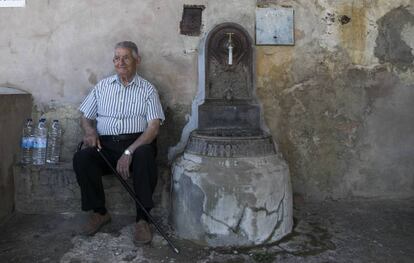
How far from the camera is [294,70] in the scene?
11.5 ft

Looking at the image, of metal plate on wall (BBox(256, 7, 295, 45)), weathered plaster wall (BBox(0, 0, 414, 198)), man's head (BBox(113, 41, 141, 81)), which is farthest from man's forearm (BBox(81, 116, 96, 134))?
metal plate on wall (BBox(256, 7, 295, 45))

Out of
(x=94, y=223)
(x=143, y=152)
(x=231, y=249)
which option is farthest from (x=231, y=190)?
(x=94, y=223)

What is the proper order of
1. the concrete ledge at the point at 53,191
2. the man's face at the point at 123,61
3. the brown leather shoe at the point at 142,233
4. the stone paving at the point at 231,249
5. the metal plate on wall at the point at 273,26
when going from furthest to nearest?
the metal plate on wall at the point at 273,26 < the concrete ledge at the point at 53,191 < the man's face at the point at 123,61 < the brown leather shoe at the point at 142,233 < the stone paving at the point at 231,249

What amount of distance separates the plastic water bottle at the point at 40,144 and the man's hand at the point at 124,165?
36.8 inches

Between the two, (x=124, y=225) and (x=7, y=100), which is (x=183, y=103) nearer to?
(x=124, y=225)

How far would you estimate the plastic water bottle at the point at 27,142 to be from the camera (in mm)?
3355

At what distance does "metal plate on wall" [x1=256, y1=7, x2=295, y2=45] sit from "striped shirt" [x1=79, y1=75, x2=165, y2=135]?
1.08 m

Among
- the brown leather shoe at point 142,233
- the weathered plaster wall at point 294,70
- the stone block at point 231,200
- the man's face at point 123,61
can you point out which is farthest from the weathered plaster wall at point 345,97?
the brown leather shoe at point 142,233

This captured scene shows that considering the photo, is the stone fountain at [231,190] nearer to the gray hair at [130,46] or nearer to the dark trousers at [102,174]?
the dark trousers at [102,174]

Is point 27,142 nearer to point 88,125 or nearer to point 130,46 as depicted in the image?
point 88,125

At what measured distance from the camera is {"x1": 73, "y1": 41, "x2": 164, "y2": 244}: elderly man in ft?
9.39

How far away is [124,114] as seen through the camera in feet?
10.3

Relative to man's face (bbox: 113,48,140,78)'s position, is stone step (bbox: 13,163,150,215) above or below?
below

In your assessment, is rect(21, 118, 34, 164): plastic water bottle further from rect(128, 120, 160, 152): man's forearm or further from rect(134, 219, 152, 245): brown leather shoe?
rect(134, 219, 152, 245): brown leather shoe
